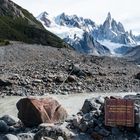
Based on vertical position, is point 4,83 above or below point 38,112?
above

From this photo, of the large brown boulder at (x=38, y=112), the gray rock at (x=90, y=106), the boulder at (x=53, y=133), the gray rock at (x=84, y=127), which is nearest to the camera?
the boulder at (x=53, y=133)

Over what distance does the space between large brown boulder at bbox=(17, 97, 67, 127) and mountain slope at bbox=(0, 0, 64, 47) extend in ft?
399

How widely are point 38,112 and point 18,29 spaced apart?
466 feet

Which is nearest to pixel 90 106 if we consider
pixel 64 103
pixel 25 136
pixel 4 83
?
pixel 25 136

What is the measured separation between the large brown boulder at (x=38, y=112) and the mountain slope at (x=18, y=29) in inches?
4783

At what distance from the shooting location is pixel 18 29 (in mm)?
167125

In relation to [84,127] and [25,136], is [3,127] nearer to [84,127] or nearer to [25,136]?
[25,136]

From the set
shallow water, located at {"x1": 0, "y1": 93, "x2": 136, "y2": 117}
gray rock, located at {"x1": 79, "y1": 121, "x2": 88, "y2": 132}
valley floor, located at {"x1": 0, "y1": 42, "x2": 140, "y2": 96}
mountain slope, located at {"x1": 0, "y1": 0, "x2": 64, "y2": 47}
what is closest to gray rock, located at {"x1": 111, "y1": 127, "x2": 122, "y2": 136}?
gray rock, located at {"x1": 79, "y1": 121, "x2": 88, "y2": 132}

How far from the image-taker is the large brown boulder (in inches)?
1053

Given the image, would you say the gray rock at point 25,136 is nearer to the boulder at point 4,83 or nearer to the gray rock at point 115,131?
the gray rock at point 115,131

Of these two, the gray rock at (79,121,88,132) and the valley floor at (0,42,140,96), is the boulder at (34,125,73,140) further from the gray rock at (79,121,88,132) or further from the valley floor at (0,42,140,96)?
the valley floor at (0,42,140,96)

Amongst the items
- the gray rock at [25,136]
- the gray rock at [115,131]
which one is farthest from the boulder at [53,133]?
the gray rock at [115,131]

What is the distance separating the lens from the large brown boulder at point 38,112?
26750mm

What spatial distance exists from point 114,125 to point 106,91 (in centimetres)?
2846
